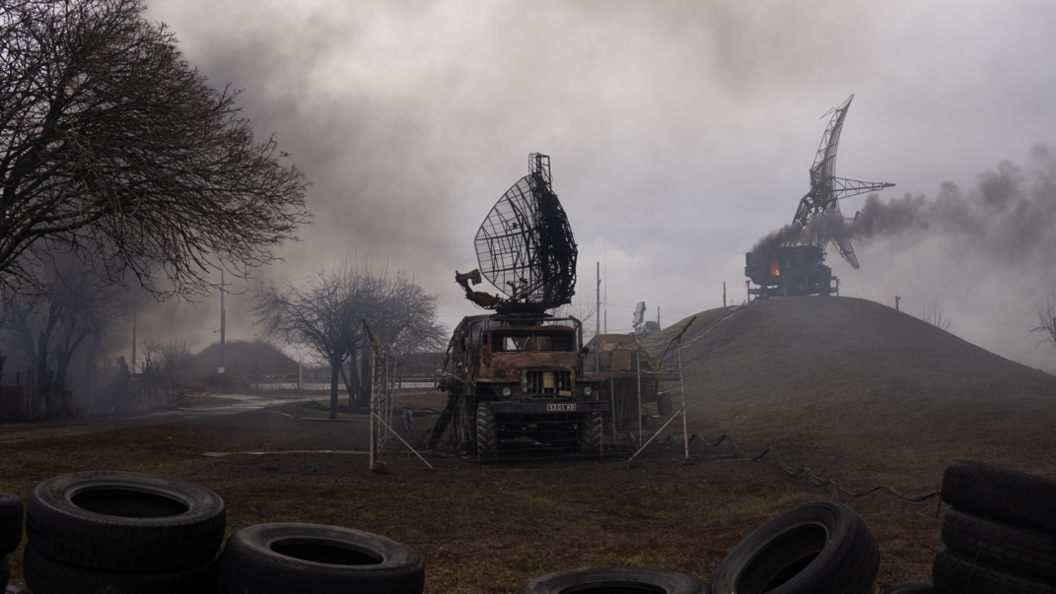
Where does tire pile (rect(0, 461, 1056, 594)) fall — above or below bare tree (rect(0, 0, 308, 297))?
below

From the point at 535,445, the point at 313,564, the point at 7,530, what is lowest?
the point at 535,445

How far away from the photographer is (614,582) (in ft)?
15.4

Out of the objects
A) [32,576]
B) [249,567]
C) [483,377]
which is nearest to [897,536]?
[249,567]

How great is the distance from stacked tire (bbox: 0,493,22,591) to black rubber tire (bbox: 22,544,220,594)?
0.20 meters

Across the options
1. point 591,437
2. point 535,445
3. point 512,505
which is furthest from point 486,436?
point 512,505

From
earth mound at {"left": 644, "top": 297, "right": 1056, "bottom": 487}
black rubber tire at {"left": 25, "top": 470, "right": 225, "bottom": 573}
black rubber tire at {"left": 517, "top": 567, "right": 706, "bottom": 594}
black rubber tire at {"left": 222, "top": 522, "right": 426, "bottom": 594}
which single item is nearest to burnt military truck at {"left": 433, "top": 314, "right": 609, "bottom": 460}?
earth mound at {"left": 644, "top": 297, "right": 1056, "bottom": 487}

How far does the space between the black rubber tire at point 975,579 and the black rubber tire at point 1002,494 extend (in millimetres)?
327

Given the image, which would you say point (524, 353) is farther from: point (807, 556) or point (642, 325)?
point (642, 325)

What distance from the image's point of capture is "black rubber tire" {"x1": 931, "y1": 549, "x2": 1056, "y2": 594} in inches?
164

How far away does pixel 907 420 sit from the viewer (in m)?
Answer: 18.6

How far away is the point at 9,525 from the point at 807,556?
5.55 metres

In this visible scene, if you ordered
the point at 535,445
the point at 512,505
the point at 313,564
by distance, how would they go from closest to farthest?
1. the point at 313,564
2. the point at 512,505
3. the point at 535,445

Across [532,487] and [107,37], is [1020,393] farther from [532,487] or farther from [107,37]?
[107,37]

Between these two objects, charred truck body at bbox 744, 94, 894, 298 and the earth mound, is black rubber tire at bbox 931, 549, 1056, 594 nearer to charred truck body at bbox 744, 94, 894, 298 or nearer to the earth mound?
the earth mound
